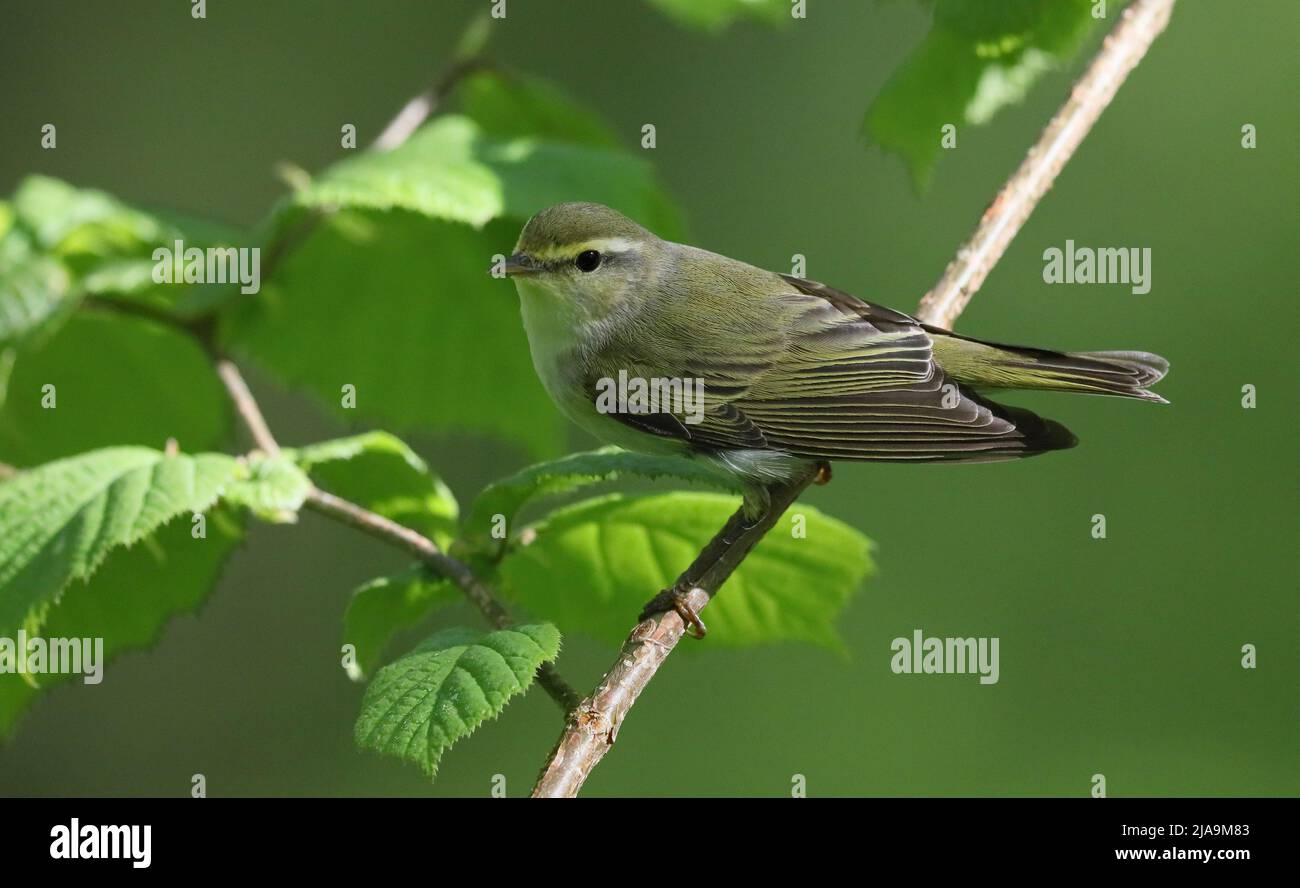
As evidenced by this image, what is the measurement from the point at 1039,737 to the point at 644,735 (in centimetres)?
169

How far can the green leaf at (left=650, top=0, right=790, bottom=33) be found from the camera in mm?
2990

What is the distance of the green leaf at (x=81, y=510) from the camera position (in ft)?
6.53

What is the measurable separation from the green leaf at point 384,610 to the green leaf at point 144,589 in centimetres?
35

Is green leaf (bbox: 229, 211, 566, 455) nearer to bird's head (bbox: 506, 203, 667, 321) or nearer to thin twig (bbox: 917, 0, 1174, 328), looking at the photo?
bird's head (bbox: 506, 203, 667, 321)

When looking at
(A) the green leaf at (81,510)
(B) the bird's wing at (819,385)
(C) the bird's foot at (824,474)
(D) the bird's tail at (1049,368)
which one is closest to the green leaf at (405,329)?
(B) the bird's wing at (819,385)

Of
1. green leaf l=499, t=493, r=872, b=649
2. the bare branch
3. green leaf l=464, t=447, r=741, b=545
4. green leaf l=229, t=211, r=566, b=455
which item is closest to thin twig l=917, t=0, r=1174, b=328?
green leaf l=499, t=493, r=872, b=649

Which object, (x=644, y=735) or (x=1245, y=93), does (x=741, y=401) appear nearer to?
(x=644, y=735)

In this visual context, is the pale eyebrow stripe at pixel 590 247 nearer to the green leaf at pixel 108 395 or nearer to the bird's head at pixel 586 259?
the bird's head at pixel 586 259

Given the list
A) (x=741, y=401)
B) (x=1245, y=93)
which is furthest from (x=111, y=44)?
(x=1245, y=93)

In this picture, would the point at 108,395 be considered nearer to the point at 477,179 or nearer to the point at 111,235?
the point at 111,235

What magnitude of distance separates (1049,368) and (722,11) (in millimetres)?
1168

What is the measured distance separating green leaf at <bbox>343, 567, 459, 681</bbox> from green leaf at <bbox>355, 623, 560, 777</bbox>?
14.6 inches

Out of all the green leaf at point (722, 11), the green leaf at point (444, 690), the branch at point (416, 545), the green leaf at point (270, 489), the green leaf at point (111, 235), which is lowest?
the green leaf at point (444, 690)

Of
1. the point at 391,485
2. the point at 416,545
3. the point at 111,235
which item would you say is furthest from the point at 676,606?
the point at 111,235
